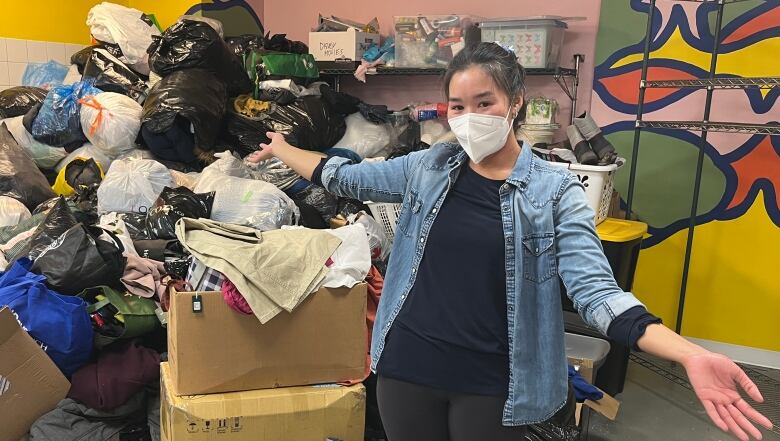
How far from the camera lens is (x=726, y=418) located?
889 mm

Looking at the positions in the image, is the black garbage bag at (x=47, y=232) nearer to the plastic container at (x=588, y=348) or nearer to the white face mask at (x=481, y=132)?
the white face mask at (x=481, y=132)

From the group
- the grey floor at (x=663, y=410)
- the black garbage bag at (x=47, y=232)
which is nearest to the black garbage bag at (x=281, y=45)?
the black garbage bag at (x=47, y=232)

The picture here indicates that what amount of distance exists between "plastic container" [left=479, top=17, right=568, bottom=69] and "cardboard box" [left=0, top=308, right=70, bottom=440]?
2.44 meters

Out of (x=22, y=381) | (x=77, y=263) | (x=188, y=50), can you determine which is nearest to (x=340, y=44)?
(x=188, y=50)

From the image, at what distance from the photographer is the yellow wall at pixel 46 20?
3725mm

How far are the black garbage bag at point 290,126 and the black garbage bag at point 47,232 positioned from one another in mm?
1114

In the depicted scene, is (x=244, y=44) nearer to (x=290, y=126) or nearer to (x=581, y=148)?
(x=290, y=126)

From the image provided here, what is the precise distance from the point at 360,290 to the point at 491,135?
1.01 meters

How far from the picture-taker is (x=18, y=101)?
11.5 ft

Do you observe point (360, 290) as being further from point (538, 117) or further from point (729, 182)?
point (729, 182)

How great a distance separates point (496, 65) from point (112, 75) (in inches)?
115

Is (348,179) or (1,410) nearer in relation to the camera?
(348,179)

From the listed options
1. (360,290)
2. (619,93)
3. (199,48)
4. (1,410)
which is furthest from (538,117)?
(1,410)

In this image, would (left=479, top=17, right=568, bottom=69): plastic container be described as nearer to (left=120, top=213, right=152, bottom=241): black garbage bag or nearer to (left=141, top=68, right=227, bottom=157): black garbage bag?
(left=141, top=68, right=227, bottom=157): black garbage bag
